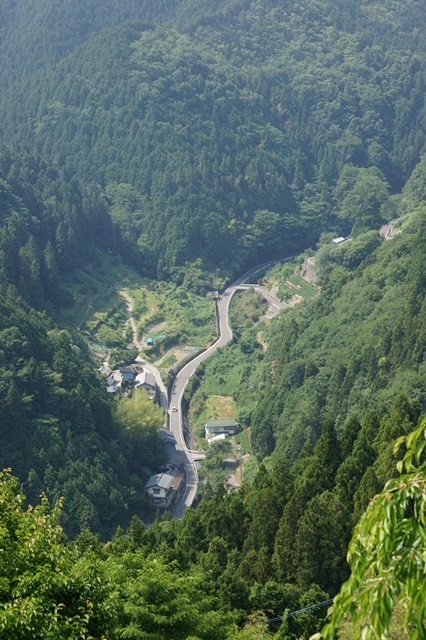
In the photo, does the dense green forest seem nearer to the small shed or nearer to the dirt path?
the small shed

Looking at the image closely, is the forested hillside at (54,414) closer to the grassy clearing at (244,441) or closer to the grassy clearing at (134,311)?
the grassy clearing at (134,311)

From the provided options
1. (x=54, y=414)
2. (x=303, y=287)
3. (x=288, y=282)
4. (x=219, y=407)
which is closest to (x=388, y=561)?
(x=54, y=414)

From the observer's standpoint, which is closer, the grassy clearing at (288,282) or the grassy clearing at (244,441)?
the grassy clearing at (244,441)

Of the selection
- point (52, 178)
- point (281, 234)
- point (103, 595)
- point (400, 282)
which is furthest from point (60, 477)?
point (281, 234)

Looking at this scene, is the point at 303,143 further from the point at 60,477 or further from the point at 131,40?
the point at 60,477

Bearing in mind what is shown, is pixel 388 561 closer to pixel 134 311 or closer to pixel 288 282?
pixel 134 311

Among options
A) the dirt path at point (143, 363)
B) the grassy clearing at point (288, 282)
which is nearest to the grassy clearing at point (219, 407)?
the dirt path at point (143, 363)

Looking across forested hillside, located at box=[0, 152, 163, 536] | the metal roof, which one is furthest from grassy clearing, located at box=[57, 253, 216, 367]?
the metal roof
